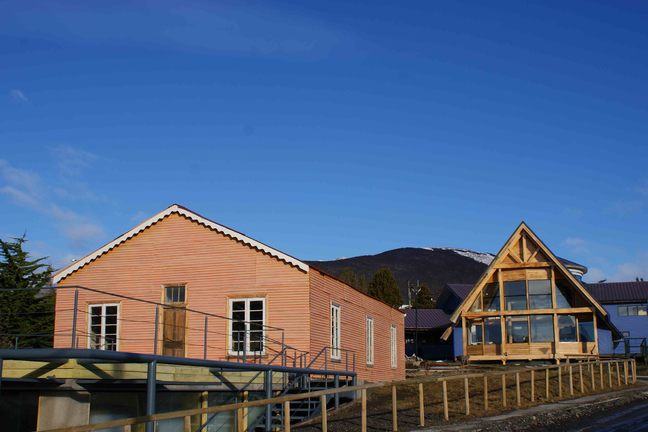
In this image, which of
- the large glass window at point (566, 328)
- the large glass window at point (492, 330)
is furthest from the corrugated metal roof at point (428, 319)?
the large glass window at point (566, 328)

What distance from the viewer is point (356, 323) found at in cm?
2997

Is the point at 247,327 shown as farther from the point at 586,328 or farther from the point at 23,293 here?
the point at 586,328

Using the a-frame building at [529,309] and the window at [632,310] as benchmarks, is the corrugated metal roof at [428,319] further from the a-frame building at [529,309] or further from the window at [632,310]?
the a-frame building at [529,309]

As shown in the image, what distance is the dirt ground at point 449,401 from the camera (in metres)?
19.8

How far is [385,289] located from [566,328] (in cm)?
4819

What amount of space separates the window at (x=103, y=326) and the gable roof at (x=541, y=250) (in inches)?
878

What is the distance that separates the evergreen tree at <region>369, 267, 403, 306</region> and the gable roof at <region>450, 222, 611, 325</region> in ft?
147

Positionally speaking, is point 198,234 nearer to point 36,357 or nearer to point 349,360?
point 349,360

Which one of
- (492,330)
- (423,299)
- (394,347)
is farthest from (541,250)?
(423,299)

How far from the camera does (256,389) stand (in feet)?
72.7

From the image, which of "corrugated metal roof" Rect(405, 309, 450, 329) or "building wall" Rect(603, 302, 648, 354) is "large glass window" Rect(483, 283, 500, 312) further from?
"building wall" Rect(603, 302, 648, 354)

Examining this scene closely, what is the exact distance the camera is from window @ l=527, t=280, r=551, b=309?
142 ft

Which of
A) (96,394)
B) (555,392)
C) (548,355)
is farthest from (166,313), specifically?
(548,355)

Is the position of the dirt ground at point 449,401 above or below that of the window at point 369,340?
below
